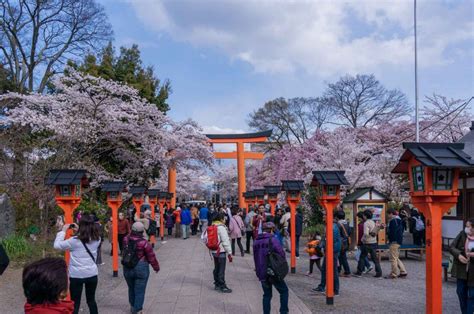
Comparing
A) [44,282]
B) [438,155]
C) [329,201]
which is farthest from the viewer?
[329,201]

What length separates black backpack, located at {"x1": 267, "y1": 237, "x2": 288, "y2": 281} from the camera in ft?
21.9

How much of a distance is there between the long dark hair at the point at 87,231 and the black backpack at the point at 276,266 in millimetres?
2402

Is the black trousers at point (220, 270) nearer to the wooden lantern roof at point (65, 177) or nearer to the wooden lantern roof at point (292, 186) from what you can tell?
the wooden lantern roof at point (65, 177)

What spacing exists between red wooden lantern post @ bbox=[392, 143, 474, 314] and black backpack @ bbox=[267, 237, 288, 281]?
1882 millimetres

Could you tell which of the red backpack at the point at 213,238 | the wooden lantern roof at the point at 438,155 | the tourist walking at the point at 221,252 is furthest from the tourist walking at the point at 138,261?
the wooden lantern roof at the point at 438,155

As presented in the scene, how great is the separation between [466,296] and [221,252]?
180 inches

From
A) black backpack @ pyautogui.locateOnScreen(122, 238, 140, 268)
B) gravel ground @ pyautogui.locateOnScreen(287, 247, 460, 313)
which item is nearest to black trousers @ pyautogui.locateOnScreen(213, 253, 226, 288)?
gravel ground @ pyautogui.locateOnScreen(287, 247, 460, 313)

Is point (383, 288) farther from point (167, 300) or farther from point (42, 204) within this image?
point (42, 204)

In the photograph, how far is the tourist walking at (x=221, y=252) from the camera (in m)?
9.48

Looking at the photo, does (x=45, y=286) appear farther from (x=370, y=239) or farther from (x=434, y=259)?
(x=370, y=239)

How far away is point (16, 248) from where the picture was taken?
1347 cm

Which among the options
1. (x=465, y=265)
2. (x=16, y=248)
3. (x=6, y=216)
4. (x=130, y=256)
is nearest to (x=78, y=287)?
(x=130, y=256)

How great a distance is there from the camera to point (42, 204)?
1709 centimetres

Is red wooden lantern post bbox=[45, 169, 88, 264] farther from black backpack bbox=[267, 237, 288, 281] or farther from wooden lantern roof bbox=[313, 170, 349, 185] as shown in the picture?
wooden lantern roof bbox=[313, 170, 349, 185]
